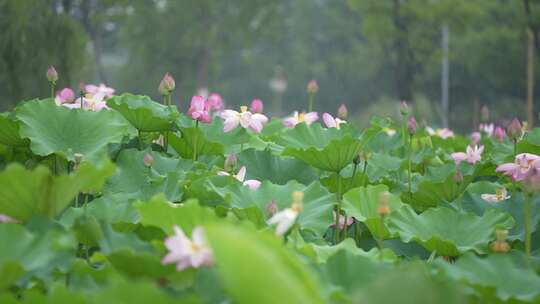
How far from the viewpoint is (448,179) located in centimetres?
137

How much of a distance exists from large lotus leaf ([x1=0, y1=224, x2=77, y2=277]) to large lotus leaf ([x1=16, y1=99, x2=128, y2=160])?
1.56ft

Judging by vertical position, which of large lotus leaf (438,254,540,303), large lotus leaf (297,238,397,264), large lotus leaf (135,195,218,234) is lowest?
large lotus leaf (297,238,397,264)

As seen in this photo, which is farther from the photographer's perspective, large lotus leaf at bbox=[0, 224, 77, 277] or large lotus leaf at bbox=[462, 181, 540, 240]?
large lotus leaf at bbox=[462, 181, 540, 240]

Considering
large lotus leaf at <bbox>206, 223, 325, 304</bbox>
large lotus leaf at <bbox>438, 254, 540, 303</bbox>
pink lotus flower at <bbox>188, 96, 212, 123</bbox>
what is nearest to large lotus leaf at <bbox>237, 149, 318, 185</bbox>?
pink lotus flower at <bbox>188, 96, 212, 123</bbox>

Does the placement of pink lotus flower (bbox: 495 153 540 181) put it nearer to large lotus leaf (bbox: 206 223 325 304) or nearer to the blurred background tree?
large lotus leaf (bbox: 206 223 325 304)

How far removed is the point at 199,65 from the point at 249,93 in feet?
31.4

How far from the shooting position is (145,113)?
Result: 1411 mm

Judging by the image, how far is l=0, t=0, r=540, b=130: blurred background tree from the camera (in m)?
6.28

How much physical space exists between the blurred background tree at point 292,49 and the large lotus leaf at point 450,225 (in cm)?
303

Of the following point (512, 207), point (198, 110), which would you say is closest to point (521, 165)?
point (512, 207)

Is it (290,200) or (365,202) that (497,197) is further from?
(290,200)

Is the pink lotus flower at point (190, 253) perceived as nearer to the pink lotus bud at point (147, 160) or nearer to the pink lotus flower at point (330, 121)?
the pink lotus bud at point (147, 160)

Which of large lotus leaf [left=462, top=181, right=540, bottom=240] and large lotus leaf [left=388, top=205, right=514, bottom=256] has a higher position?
large lotus leaf [left=388, top=205, right=514, bottom=256]

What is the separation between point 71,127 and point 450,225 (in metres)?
0.71
